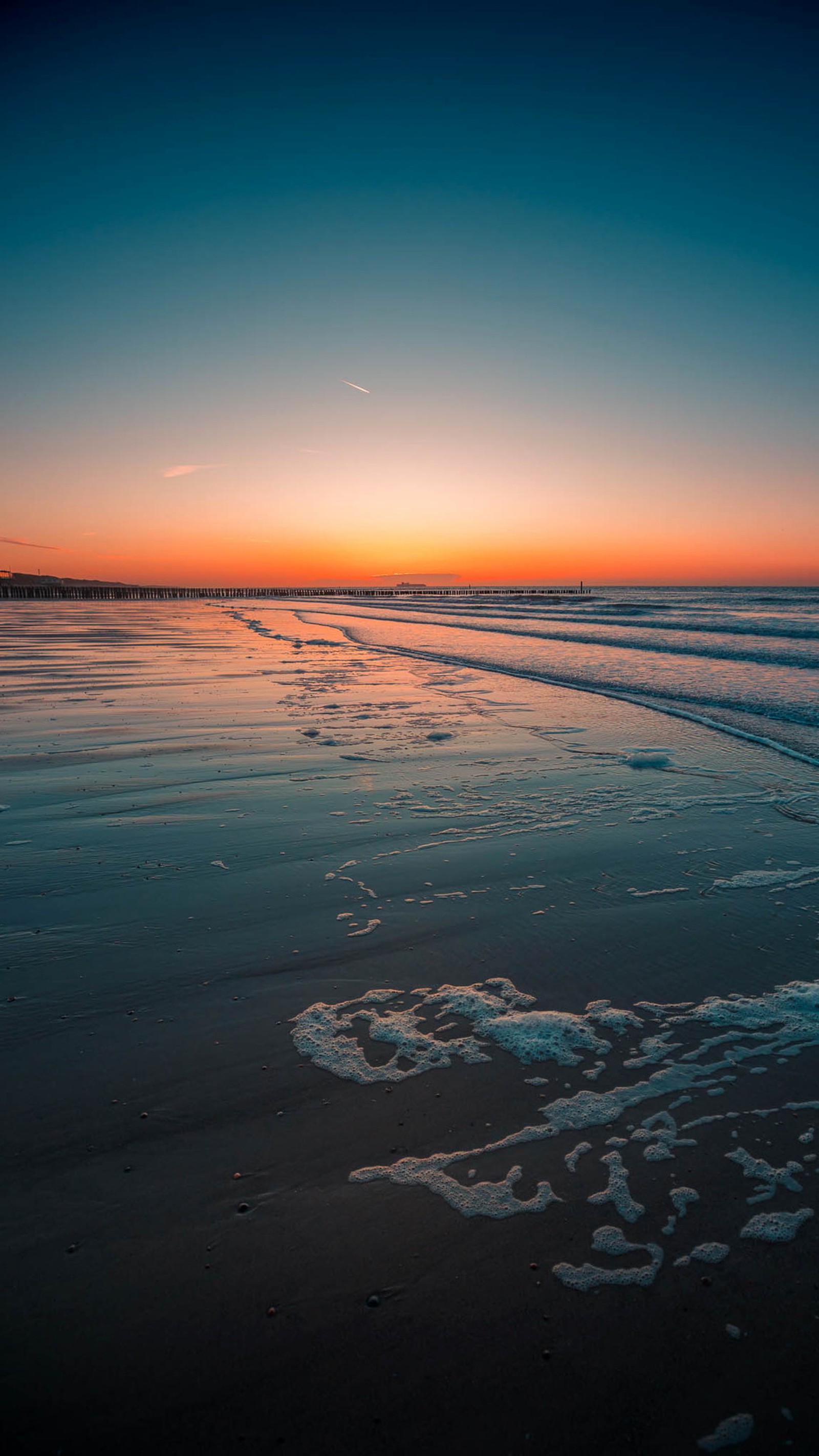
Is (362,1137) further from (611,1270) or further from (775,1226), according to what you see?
(775,1226)

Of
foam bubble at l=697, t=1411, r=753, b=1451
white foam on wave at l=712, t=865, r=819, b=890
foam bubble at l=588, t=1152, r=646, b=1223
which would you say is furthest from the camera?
white foam on wave at l=712, t=865, r=819, b=890

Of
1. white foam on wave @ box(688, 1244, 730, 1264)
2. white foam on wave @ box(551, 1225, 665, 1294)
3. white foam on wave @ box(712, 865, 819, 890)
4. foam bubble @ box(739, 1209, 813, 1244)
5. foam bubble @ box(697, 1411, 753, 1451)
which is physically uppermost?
white foam on wave @ box(712, 865, 819, 890)

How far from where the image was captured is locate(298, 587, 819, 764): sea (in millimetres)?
11789

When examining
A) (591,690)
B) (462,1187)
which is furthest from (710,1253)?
(591,690)

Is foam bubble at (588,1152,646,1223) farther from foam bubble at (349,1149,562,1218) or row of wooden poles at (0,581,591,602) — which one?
row of wooden poles at (0,581,591,602)

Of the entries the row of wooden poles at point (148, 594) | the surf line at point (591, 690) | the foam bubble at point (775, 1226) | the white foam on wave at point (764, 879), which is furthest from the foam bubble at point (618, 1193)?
the row of wooden poles at point (148, 594)

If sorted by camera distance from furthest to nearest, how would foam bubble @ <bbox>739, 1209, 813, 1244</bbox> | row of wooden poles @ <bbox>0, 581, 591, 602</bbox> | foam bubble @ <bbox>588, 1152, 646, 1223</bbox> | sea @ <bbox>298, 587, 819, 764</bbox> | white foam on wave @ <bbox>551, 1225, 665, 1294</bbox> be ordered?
1. row of wooden poles @ <bbox>0, 581, 591, 602</bbox>
2. sea @ <bbox>298, 587, 819, 764</bbox>
3. foam bubble @ <bbox>588, 1152, 646, 1223</bbox>
4. foam bubble @ <bbox>739, 1209, 813, 1244</bbox>
5. white foam on wave @ <bbox>551, 1225, 665, 1294</bbox>

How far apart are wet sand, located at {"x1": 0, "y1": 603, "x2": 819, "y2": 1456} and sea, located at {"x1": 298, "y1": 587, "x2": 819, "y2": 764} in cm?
557

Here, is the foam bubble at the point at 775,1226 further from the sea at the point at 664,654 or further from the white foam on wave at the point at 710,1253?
the sea at the point at 664,654

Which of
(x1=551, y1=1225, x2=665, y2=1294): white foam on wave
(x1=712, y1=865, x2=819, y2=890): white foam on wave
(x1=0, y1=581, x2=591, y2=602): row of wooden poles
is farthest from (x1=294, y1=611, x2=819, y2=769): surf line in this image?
(x1=0, y1=581, x2=591, y2=602): row of wooden poles

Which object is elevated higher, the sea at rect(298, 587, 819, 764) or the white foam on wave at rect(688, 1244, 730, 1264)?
the sea at rect(298, 587, 819, 764)

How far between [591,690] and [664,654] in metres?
9.87

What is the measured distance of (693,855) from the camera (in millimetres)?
5281

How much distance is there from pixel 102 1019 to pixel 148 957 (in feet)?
1.80
